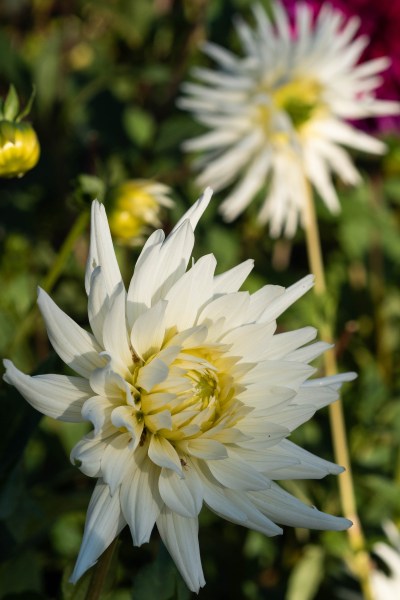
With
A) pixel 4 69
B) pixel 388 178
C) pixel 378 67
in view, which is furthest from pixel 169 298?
pixel 388 178

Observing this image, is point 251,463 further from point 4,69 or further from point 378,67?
point 4,69

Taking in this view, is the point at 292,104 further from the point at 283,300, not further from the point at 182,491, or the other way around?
the point at 182,491

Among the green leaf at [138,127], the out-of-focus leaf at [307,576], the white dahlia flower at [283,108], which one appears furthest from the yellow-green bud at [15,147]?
the green leaf at [138,127]

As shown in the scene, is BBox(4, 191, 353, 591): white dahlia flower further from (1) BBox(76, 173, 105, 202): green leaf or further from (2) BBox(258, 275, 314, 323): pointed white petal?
(1) BBox(76, 173, 105, 202): green leaf

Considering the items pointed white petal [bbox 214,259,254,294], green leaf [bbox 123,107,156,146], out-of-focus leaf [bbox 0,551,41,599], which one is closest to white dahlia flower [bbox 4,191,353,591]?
pointed white petal [bbox 214,259,254,294]

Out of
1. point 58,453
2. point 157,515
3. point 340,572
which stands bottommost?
point 340,572

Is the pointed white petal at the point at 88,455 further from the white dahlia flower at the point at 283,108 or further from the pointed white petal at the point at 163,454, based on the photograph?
the white dahlia flower at the point at 283,108

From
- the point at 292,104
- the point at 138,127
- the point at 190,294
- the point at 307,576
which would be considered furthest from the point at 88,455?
the point at 138,127
